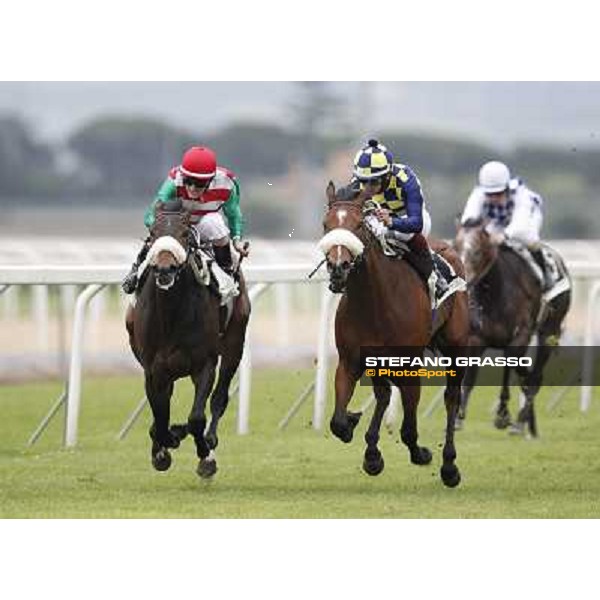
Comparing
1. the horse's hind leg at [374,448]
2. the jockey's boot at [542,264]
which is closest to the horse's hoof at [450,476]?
the horse's hind leg at [374,448]

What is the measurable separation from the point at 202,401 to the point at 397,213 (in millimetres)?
1334

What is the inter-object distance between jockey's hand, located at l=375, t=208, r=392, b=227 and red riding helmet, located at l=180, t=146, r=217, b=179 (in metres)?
0.80

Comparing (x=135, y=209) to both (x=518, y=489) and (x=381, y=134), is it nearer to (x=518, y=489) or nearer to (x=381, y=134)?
(x=381, y=134)

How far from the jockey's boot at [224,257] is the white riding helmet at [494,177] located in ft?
11.9

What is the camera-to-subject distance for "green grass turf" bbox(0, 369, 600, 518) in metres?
8.23

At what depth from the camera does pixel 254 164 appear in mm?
26359

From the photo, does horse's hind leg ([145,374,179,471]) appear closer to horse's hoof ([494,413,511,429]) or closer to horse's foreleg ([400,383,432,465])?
horse's foreleg ([400,383,432,465])

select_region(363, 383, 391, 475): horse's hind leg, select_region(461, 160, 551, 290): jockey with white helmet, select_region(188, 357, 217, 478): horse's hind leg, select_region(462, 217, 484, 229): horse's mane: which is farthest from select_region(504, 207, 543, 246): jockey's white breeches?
select_region(188, 357, 217, 478): horse's hind leg

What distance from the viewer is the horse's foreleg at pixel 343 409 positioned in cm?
855

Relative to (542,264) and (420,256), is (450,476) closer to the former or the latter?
(420,256)

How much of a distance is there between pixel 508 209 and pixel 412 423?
4.10 meters

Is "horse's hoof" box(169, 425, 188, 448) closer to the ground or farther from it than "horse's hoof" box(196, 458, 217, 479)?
farther from it

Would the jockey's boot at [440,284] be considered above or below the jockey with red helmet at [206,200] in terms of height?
below

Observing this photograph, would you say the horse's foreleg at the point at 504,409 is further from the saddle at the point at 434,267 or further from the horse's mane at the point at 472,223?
the saddle at the point at 434,267
